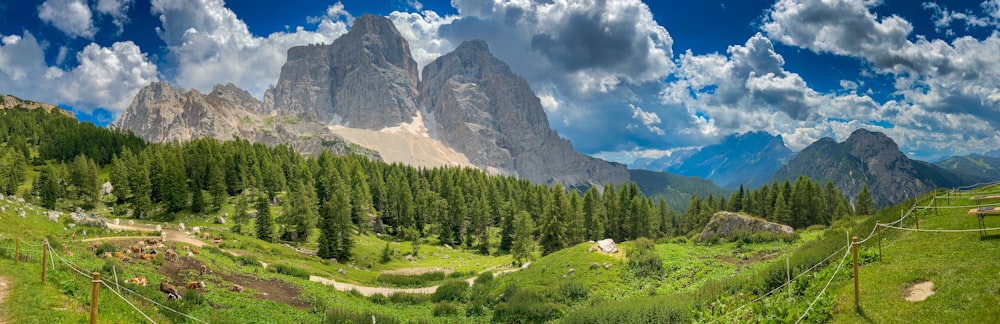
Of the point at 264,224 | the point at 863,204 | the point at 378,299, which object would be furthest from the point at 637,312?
the point at 863,204

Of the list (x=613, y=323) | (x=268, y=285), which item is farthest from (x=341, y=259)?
(x=613, y=323)

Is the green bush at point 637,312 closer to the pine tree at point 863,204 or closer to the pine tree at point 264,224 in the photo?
the pine tree at point 264,224

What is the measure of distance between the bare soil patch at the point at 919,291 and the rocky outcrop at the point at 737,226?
3114 centimetres

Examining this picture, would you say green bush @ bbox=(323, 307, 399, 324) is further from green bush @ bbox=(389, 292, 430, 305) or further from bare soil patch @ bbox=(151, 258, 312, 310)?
green bush @ bbox=(389, 292, 430, 305)

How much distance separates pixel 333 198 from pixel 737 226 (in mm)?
56402

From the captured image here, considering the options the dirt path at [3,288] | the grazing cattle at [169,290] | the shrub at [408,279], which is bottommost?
the shrub at [408,279]

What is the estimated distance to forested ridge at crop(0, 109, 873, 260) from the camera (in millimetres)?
74312

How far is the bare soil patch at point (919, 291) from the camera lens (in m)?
13.4

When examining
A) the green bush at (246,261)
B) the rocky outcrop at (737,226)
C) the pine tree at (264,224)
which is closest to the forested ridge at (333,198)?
the pine tree at (264,224)

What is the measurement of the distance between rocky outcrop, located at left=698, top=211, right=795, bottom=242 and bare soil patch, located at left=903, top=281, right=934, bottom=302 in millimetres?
31135

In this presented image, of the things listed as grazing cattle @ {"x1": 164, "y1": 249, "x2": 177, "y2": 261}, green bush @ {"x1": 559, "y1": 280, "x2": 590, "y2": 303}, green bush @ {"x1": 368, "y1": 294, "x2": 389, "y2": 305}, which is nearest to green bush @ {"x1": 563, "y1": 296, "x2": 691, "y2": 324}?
green bush @ {"x1": 559, "y1": 280, "x2": 590, "y2": 303}

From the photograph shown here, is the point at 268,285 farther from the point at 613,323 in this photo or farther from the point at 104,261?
the point at 613,323

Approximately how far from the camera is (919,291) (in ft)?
45.5

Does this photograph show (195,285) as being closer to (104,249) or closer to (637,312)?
(104,249)
